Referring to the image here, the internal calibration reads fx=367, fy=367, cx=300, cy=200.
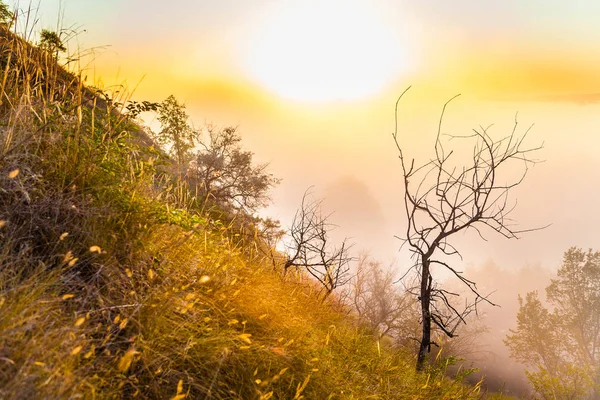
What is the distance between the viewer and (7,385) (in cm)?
143

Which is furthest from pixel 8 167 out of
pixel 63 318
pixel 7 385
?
pixel 7 385

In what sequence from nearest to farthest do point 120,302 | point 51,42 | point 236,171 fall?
point 120,302 → point 51,42 → point 236,171

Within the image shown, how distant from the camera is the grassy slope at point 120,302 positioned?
1.76 metres

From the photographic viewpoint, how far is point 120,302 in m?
2.31

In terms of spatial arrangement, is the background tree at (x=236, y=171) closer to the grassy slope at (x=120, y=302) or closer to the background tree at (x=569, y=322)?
the grassy slope at (x=120, y=302)

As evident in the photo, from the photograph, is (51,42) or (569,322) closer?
(51,42)

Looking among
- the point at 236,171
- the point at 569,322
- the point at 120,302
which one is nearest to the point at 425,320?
the point at 120,302

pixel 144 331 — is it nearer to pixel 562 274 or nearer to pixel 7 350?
pixel 7 350

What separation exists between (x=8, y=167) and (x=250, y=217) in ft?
49.2

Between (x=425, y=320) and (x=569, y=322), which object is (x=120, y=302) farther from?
(x=569, y=322)

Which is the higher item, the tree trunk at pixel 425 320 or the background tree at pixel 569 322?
the background tree at pixel 569 322

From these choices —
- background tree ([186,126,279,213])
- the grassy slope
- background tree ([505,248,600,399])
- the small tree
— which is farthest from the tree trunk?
background tree ([505,248,600,399])

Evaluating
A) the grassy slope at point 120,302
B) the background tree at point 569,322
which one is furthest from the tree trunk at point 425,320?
the background tree at point 569,322

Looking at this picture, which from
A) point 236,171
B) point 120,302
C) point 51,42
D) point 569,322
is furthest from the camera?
point 569,322
